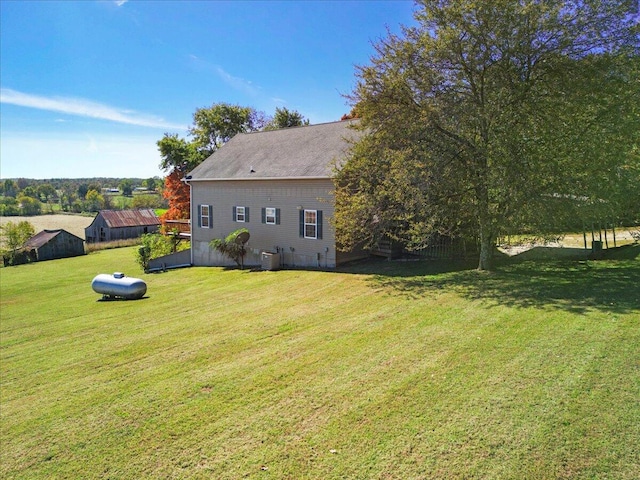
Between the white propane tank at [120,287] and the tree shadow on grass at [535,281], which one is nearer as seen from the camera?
the tree shadow on grass at [535,281]

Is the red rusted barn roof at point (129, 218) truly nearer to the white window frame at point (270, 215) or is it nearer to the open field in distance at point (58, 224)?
the open field in distance at point (58, 224)

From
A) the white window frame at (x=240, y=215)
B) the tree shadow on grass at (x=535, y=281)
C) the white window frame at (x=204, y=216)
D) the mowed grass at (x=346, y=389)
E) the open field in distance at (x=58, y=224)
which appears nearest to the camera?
the mowed grass at (x=346, y=389)

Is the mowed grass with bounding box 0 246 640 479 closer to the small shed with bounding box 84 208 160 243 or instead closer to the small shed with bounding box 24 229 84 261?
the small shed with bounding box 24 229 84 261

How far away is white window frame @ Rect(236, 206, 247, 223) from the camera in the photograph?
63.3 ft

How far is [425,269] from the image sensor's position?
13508 millimetres

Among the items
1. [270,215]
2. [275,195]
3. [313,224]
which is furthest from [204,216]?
[313,224]

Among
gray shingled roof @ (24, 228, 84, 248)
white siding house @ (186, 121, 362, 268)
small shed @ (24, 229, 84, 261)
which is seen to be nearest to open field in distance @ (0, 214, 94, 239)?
gray shingled roof @ (24, 228, 84, 248)

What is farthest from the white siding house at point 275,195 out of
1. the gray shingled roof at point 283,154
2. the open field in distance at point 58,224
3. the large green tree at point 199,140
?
the open field in distance at point 58,224

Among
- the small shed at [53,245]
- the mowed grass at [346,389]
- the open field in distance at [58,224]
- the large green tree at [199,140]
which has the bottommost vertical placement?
the mowed grass at [346,389]

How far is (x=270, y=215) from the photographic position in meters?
18.1

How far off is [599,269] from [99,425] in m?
13.4

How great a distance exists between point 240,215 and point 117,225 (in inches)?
1123

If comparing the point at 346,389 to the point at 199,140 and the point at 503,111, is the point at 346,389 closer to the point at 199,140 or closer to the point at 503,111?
the point at 503,111

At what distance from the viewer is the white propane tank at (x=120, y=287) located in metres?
13.5
